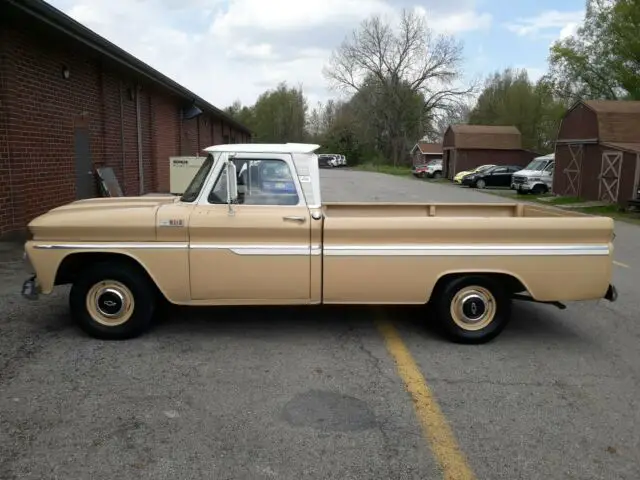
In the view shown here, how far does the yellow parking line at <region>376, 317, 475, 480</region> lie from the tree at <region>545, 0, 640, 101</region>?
147ft

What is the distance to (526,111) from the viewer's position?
6506 centimetres

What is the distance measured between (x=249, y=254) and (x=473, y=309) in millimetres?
2108


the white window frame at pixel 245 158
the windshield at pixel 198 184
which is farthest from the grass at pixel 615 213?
the windshield at pixel 198 184

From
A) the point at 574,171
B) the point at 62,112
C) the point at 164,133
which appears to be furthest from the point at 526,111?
the point at 62,112

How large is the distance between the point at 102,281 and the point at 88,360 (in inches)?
30.0

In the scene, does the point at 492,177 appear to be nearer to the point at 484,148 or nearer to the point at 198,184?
the point at 484,148

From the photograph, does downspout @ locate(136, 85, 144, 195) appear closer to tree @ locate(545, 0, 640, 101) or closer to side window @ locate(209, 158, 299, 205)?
side window @ locate(209, 158, 299, 205)

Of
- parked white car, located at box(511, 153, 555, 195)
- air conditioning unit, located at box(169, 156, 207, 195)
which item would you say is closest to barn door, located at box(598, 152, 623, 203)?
parked white car, located at box(511, 153, 555, 195)

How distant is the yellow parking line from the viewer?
3.52 metres

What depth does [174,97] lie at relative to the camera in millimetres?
21203

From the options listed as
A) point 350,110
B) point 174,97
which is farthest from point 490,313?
point 350,110

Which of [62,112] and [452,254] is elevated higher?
[62,112]

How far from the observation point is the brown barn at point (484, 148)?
48562 millimetres

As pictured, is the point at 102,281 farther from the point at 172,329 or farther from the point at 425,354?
the point at 425,354
